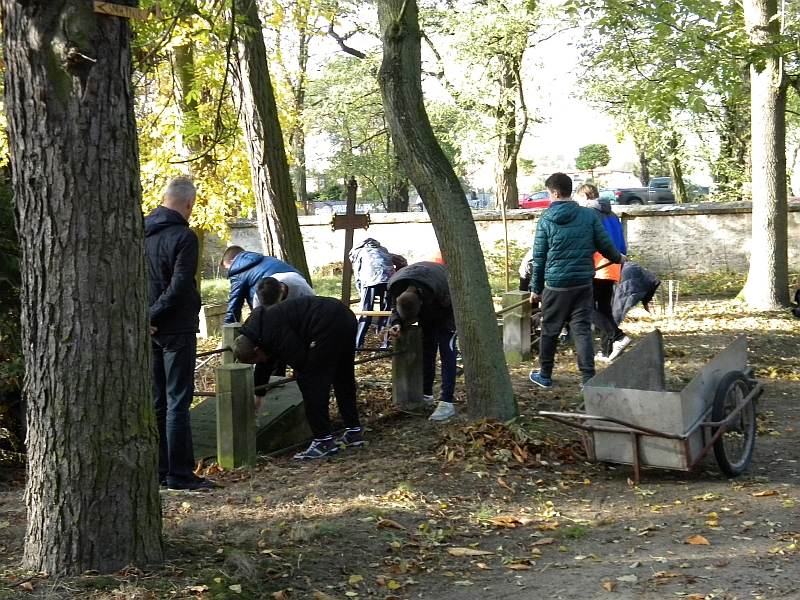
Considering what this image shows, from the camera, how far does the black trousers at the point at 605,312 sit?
36.3 feet

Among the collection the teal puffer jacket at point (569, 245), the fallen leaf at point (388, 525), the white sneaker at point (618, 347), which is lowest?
the fallen leaf at point (388, 525)

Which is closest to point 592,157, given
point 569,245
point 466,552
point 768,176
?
point 768,176

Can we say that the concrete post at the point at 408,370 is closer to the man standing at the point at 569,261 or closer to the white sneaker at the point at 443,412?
the white sneaker at the point at 443,412

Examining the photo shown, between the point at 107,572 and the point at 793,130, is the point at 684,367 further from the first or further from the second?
the point at 793,130

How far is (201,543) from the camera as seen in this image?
5090mm

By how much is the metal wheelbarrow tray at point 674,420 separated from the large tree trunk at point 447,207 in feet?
2.69

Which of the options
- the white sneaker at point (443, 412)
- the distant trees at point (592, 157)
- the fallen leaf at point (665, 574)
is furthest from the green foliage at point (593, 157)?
the fallen leaf at point (665, 574)

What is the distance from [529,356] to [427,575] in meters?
6.30

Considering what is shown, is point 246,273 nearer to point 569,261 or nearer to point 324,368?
point 324,368

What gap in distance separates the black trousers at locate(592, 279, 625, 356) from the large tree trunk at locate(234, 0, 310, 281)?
325 centimetres

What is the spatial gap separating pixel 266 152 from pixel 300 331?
4082 mm

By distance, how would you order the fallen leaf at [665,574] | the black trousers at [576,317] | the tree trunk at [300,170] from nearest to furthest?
the fallen leaf at [665,574] < the black trousers at [576,317] < the tree trunk at [300,170]

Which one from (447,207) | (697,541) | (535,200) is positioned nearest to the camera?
(697,541)

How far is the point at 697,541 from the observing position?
546 cm
